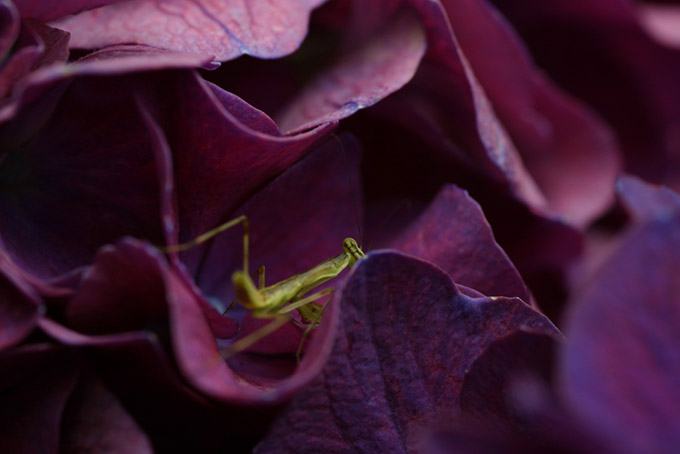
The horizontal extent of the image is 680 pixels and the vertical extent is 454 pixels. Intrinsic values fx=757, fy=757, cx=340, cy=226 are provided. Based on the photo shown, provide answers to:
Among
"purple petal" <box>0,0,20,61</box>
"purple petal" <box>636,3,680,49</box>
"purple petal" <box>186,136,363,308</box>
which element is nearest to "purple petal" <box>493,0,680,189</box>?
"purple petal" <box>636,3,680,49</box>

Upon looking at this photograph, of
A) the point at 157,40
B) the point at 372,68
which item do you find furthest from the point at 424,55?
the point at 157,40

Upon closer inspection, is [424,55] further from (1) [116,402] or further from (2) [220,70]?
(1) [116,402]

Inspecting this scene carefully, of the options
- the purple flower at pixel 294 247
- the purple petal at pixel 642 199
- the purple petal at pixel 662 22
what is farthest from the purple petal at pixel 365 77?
the purple petal at pixel 662 22

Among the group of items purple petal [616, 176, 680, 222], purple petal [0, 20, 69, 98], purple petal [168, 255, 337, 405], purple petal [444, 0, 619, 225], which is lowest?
purple petal [444, 0, 619, 225]

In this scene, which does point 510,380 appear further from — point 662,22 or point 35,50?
point 662,22

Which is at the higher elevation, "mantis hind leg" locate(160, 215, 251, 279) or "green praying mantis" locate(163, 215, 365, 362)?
"mantis hind leg" locate(160, 215, 251, 279)

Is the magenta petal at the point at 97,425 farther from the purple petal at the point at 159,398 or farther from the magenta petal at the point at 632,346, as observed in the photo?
the magenta petal at the point at 632,346

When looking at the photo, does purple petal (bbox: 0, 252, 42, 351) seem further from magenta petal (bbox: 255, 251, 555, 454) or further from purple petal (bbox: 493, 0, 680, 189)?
purple petal (bbox: 493, 0, 680, 189)
